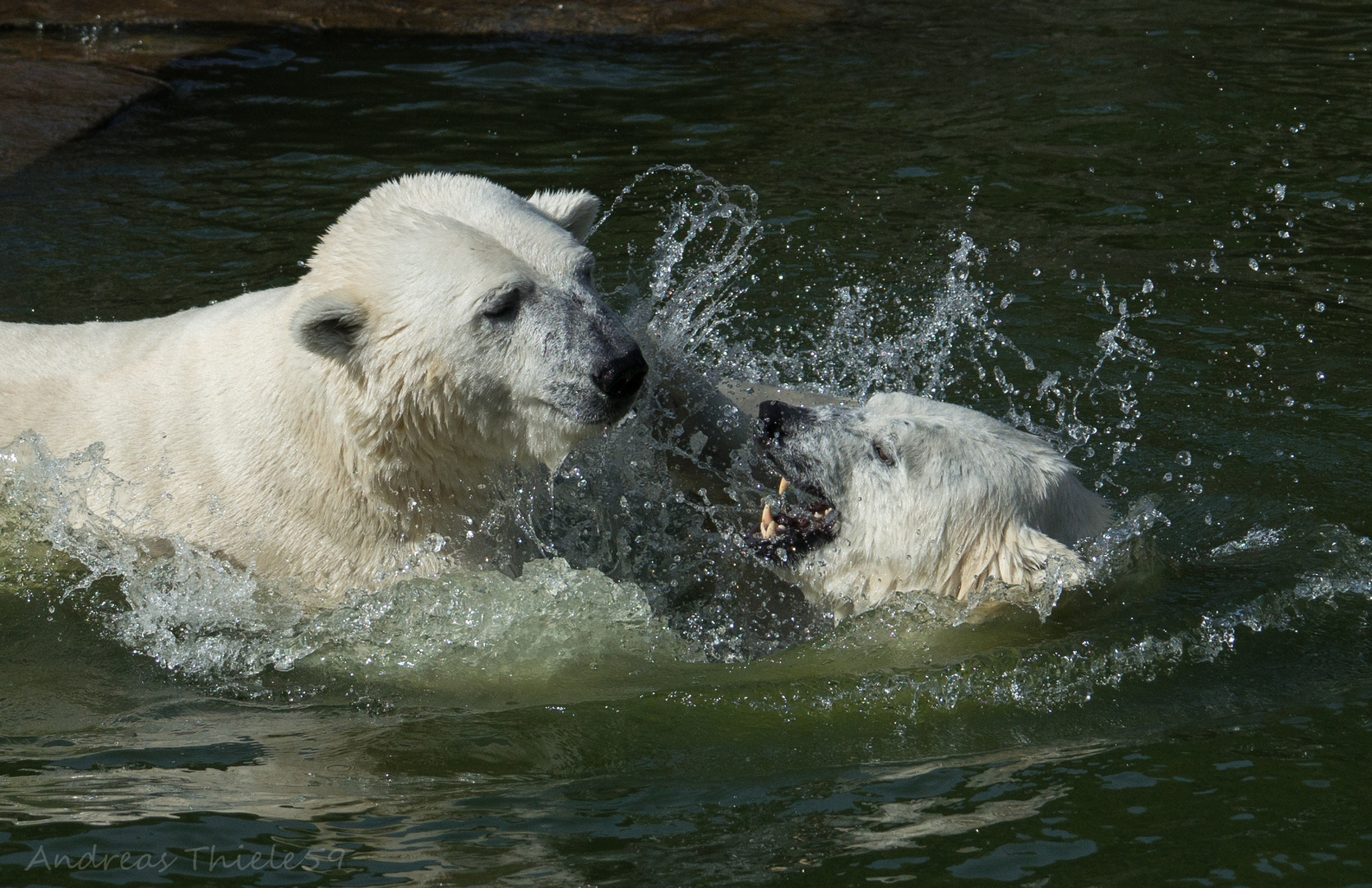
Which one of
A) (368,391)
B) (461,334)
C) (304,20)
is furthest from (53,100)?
(461,334)

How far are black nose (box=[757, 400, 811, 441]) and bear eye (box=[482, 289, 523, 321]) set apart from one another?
89 centimetres

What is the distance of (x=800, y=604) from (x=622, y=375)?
1178 mm

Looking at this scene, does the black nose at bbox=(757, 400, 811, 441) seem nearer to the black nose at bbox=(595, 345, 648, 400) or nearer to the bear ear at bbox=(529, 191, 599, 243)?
the black nose at bbox=(595, 345, 648, 400)

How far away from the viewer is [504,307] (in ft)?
11.4

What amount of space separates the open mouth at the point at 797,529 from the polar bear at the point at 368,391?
713mm

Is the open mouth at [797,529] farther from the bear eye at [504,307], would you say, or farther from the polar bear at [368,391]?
the bear eye at [504,307]

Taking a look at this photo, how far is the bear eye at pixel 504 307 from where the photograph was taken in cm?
346

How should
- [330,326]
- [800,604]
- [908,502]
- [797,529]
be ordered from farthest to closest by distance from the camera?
[800,604] → [797,529] → [908,502] → [330,326]

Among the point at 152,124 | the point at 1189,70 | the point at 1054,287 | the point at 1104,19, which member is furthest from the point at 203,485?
the point at 1104,19

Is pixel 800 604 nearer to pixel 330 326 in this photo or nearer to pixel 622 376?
pixel 622 376

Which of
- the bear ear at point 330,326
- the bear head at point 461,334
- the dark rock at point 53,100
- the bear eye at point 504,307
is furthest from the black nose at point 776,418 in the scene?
the dark rock at point 53,100

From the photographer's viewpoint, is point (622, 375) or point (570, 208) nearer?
point (622, 375)

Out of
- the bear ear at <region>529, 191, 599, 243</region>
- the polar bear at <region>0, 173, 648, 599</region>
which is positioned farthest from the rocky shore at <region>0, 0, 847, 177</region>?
the bear ear at <region>529, 191, 599, 243</region>

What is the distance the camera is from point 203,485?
392 cm
